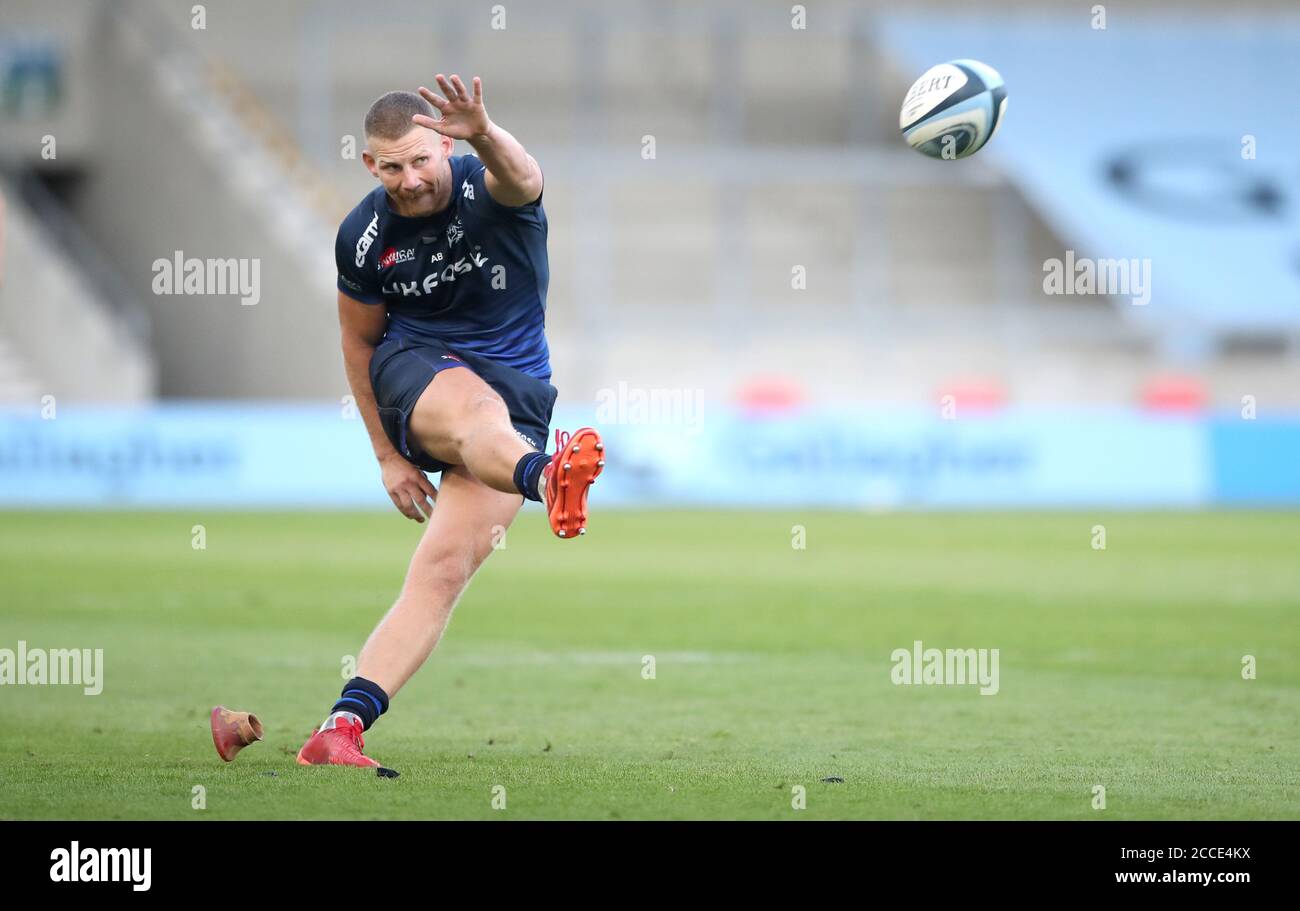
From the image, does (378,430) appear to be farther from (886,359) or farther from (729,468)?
(886,359)

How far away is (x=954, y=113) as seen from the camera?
8.10m

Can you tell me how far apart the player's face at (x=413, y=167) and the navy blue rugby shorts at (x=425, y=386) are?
0.53 meters

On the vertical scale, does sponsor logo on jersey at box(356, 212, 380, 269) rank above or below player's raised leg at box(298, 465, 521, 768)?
above

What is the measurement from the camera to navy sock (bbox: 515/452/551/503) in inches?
250

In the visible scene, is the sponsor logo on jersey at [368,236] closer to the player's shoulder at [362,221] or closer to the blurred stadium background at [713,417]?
the player's shoulder at [362,221]

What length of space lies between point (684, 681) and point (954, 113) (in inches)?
125

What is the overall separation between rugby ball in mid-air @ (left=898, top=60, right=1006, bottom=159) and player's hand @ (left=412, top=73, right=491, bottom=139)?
2468mm

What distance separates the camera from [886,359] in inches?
1345

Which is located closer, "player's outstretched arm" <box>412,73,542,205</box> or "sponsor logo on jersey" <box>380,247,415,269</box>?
"player's outstretched arm" <box>412,73,542,205</box>

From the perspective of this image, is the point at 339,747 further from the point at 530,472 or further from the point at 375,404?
the point at 375,404

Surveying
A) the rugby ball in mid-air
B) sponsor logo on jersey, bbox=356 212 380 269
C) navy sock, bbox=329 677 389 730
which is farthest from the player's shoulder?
the rugby ball in mid-air

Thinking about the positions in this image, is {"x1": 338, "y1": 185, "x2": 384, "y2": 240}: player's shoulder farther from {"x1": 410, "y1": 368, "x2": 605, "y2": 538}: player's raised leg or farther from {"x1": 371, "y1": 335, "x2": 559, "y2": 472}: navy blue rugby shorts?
{"x1": 410, "y1": 368, "x2": 605, "y2": 538}: player's raised leg
